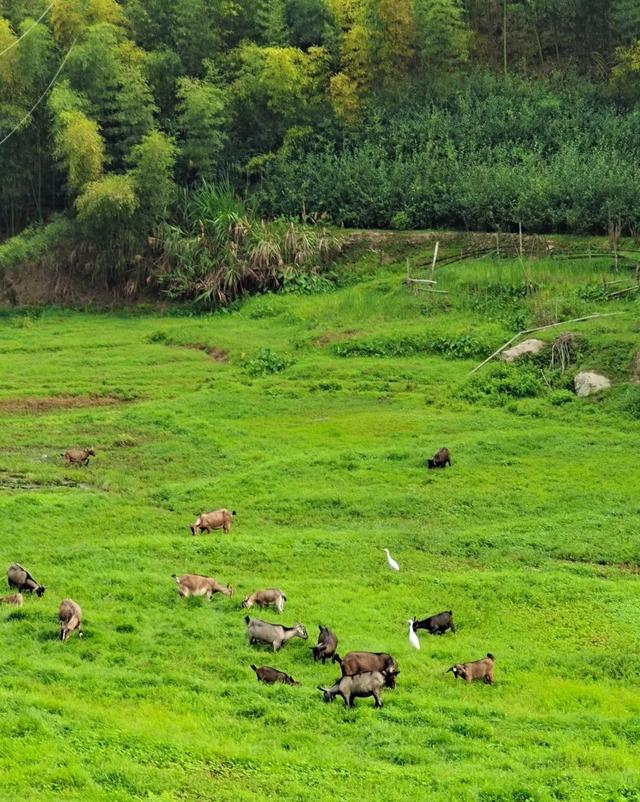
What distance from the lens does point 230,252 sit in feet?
122

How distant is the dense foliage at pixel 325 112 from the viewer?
3784 cm

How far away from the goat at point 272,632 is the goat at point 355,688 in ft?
5.09

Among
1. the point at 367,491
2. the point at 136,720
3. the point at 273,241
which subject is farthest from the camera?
the point at 273,241

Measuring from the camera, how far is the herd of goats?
12727 millimetres

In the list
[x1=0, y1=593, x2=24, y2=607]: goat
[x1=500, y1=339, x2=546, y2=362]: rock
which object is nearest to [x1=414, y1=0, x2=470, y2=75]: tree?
[x1=500, y1=339, x2=546, y2=362]: rock

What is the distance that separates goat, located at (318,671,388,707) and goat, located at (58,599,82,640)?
11.0 feet

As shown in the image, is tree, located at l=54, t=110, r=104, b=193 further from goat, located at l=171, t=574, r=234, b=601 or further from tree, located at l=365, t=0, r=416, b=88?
goat, located at l=171, t=574, r=234, b=601

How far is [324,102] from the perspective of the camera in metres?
44.2

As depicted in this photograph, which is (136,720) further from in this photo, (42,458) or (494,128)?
(494,128)

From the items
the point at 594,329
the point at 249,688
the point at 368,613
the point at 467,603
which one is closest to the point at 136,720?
the point at 249,688

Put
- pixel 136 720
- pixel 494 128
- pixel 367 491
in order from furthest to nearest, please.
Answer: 1. pixel 494 128
2. pixel 367 491
3. pixel 136 720

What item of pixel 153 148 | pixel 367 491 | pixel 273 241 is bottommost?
pixel 367 491

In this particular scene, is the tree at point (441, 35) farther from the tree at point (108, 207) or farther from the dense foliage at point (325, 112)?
Result: the tree at point (108, 207)

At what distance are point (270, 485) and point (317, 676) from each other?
27.5 ft
